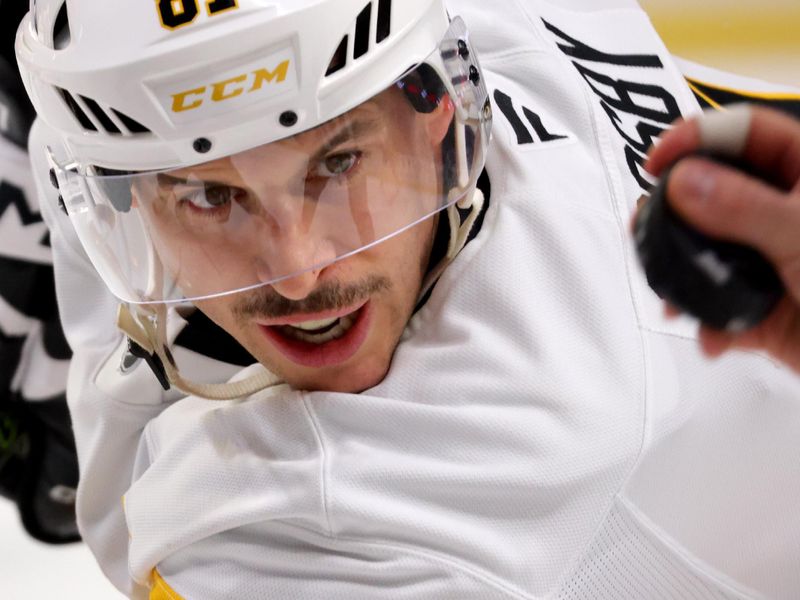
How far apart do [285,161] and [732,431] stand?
0.48 m

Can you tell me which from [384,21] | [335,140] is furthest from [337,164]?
[384,21]

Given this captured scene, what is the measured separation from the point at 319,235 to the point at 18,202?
85 centimetres

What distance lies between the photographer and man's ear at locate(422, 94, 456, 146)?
1.03 m

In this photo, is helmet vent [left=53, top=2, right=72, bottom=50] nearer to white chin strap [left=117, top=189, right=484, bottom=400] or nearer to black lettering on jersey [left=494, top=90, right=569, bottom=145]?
white chin strap [left=117, top=189, right=484, bottom=400]

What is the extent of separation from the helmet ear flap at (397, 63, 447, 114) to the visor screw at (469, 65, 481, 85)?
40 millimetres

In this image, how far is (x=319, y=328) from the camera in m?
1.08

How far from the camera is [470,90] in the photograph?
3.47 feet

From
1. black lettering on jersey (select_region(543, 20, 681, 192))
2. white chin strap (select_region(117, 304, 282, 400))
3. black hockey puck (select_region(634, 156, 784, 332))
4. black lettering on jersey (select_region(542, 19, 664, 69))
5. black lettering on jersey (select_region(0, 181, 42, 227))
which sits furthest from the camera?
black lettering on jersey (select_region(0, 181, 42, 227))

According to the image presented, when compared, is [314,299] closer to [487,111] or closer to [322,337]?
[322,337]

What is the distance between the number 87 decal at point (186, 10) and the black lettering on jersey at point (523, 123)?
1.20ft

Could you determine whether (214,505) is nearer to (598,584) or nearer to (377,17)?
(598,584)

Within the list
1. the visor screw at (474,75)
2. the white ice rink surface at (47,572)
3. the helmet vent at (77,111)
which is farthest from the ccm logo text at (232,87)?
the white ice rink surface at (47,572)

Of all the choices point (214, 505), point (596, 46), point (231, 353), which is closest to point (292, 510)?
point (214, 505)

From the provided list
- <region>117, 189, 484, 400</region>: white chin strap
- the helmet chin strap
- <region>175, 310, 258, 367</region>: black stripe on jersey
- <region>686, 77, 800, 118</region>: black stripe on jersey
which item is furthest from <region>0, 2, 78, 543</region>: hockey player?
<region>686, 77, 800, 118</region>: black stripe on jersey
